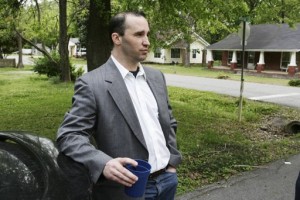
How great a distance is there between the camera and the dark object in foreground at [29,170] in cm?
169

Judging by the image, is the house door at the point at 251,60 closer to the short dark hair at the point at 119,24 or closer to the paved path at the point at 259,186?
the paved path at the point at 259,186

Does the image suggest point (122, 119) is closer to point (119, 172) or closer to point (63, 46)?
point (119, 172)

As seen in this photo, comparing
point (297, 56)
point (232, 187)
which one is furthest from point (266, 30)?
point (232, 187)

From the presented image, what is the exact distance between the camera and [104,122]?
83.6 inches

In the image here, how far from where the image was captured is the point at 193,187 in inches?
204

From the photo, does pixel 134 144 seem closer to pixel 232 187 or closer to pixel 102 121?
pixel 102 121

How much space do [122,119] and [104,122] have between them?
0.10 metres

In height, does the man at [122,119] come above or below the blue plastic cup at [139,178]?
above

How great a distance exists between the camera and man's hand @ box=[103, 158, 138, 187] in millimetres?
1730

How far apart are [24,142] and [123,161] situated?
64cm

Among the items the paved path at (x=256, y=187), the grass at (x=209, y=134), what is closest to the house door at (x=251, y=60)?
the grass at (x=209, y=134)

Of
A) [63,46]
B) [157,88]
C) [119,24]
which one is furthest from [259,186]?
[63,46]

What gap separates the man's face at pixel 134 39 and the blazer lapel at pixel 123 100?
0.16m

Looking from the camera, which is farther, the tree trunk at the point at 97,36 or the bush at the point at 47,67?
the bush at the point at 47,67
